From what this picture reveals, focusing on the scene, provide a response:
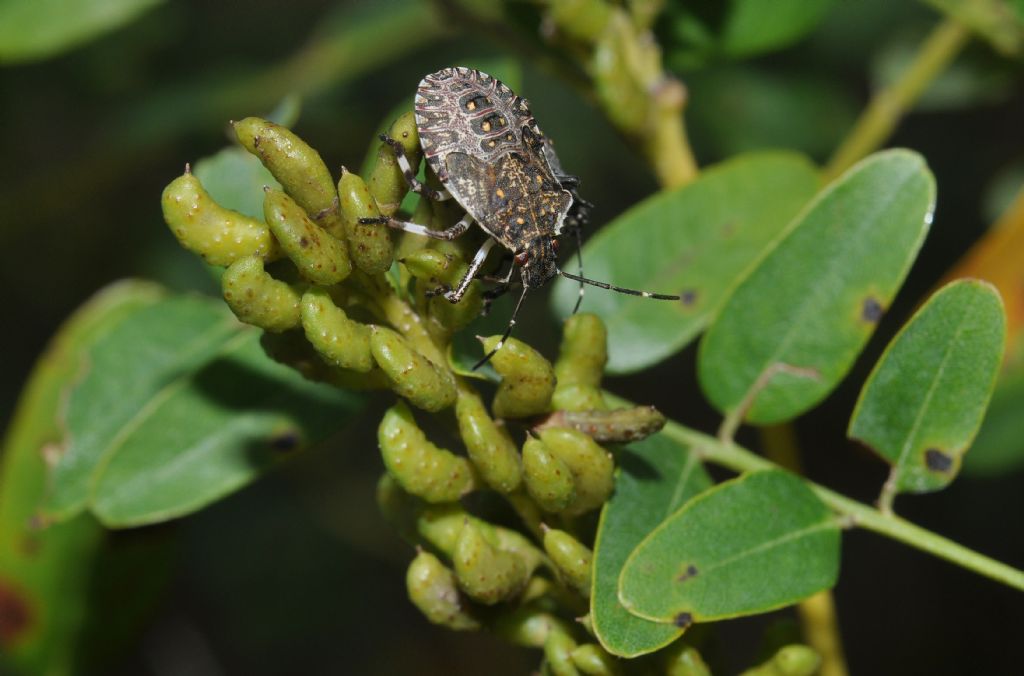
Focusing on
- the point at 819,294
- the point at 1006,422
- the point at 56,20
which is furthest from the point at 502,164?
the point at 1006,422

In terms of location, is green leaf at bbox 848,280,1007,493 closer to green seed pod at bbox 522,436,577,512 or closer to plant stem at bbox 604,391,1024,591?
plant stem at bbox 604,391,1024,591

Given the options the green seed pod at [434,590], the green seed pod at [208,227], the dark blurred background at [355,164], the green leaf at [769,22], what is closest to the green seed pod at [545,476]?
the green seed pod at [434,590]

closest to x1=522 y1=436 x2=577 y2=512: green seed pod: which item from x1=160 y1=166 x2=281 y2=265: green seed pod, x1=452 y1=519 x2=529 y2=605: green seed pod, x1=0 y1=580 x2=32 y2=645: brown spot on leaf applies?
x1=452 y1=519 x2=529 y2=605: green seed pod

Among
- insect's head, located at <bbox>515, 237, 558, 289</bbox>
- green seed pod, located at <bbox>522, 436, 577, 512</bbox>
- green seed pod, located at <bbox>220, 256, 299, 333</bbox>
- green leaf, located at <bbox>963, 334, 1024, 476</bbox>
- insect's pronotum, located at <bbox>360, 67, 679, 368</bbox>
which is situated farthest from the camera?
green leaf, located at <bbox>963, 334, 1024, 476</bbox>

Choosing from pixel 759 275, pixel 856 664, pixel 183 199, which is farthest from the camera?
pixel 856 664

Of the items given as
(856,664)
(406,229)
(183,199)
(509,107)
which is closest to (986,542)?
(856,664)

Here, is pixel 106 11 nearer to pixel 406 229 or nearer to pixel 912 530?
pixel 406 229
